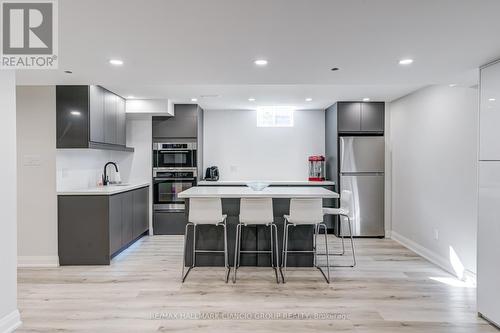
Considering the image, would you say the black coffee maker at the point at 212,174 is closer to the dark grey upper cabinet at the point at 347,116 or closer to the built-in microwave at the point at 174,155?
the built-in microwave at the point at 174,155

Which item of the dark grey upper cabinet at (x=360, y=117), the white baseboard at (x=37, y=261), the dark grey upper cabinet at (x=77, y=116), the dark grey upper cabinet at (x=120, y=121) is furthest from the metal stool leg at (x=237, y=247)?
the dark grey upper cabinet at (x=360, y=117)

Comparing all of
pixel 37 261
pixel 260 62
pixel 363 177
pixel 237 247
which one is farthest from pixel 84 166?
pixel 363 177

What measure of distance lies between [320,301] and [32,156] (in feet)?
12.4

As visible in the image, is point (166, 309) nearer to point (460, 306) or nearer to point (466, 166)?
point (460, 306)

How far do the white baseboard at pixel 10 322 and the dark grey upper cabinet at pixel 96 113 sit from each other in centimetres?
A: 213

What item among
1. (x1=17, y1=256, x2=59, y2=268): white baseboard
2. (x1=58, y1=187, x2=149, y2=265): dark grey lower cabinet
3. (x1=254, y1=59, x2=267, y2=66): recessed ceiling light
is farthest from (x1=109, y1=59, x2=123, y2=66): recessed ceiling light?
(x1=17, y1=256, x2=59, y2=268): white baseboard

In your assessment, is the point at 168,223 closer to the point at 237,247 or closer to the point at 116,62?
the point at 237,247

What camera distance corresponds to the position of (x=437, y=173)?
3992mm

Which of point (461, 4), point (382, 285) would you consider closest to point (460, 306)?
point (382, 285)

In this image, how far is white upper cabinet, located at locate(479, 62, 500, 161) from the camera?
2413mm

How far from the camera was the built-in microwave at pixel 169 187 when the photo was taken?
548 cm

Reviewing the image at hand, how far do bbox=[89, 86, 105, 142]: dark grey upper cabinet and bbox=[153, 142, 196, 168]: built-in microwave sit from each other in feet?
4.54

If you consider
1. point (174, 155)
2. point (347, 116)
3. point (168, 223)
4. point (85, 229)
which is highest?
point (347, 116)

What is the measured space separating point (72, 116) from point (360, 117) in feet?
14.8
